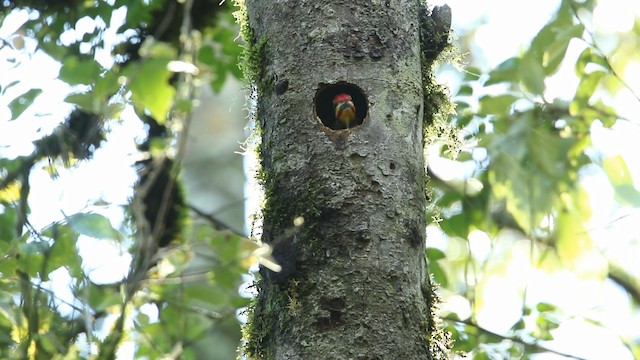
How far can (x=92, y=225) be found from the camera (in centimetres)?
261

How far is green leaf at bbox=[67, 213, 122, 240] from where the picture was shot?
101 inches

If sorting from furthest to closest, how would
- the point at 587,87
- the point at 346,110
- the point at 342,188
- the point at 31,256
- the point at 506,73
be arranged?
the point at 587,87, the point at 506,73, the point at 31,256, the point at 346,110, the point at 342,188

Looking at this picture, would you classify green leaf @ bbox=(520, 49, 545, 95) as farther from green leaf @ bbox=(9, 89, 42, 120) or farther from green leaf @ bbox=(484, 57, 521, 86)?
green leaf @ bbox=(9, 89, 42, 120)

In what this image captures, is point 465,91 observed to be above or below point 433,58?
above

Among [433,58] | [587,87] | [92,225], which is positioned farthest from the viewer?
[587,87]

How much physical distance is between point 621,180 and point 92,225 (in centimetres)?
222

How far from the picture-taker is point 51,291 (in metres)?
2.95

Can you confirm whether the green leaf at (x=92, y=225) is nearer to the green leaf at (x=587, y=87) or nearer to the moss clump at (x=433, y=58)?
the moss clump at (x=433, y=58)

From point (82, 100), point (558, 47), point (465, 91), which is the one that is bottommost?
point (82, 100)

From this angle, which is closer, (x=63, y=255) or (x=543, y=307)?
(x=63, y=255)

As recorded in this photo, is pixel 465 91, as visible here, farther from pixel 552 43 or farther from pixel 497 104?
pixel 552 43

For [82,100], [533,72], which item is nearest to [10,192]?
[82,100]

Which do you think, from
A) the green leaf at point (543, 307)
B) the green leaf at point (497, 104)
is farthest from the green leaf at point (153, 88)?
the green leaf at point (543, 307)

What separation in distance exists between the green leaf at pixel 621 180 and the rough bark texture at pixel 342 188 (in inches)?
53.2
